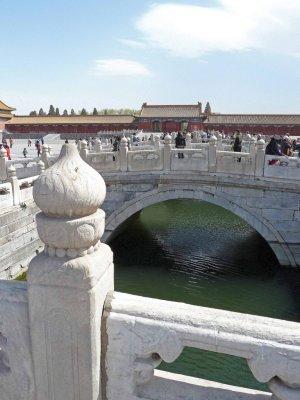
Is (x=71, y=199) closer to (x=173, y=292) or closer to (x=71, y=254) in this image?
(x=71, y=254)

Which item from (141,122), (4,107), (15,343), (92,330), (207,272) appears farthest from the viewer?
(141,122)

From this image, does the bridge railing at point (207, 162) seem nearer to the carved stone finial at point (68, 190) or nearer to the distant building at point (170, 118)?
the carved stone finial at point (68, 190)

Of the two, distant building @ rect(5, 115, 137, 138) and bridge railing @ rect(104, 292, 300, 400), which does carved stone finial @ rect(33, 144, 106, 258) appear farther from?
distant building @ rect(5, 115, 137, 138)

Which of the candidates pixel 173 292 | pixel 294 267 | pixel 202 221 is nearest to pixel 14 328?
pixel 173 292

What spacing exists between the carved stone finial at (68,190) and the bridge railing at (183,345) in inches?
28.9

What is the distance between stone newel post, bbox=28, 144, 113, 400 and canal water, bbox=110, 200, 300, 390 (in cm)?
563

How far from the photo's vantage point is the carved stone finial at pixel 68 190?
7.22ft

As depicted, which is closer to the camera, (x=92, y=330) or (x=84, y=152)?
(x=92, y=330)

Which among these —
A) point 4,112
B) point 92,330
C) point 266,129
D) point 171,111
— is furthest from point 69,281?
point 171,111

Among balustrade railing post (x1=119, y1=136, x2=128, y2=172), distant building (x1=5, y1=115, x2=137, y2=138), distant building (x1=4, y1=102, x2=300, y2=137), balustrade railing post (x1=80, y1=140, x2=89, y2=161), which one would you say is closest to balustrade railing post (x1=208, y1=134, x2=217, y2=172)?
balustrade railing post (x1=119, y1=136, x2=128, y2=172)

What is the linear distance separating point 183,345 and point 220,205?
409 inches

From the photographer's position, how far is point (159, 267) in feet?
42.9

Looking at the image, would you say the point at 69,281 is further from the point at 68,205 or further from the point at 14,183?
the point at 14,183

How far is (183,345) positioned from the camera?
2389mm
